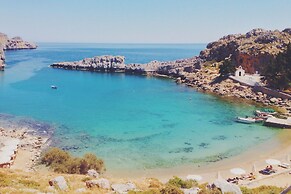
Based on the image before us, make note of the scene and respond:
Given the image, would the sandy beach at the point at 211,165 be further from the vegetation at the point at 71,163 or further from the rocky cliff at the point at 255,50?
the rocky cliff at the point at 255,50

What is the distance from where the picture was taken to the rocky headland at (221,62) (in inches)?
2948

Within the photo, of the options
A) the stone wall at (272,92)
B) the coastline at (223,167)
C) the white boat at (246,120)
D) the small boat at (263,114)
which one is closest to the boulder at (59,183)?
the coastline at (223,167)

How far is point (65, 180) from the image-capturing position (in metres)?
19.8

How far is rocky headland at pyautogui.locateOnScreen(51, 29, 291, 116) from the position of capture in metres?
74.9

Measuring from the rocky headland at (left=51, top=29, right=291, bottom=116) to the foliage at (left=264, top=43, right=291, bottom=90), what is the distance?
381 centimetres

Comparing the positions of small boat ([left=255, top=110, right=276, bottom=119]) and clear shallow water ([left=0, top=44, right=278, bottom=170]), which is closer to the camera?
clear shallow water ([left=0, top=44, right=278, bottom=170])

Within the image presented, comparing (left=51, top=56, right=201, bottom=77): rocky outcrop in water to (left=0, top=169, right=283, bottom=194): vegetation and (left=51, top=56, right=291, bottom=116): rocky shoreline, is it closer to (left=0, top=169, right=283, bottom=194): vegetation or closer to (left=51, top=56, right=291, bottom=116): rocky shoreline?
(left=51, top=56, right=291, bottom=116): rocky shoreline

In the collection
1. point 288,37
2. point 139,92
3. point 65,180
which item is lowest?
point 139,92

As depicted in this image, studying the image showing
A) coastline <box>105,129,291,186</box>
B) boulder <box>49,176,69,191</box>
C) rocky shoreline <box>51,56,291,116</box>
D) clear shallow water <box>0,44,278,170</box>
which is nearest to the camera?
boulder <box>49,176,69,191</box>

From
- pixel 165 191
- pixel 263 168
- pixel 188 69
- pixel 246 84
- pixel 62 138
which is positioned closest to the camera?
pixel 165 191

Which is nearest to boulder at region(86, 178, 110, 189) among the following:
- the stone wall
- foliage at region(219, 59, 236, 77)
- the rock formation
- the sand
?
the sand

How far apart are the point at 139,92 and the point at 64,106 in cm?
2409

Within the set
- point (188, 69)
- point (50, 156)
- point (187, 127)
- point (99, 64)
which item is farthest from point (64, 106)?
point (99, 64)

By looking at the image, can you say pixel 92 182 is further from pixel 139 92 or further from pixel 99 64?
pixel 99 64
